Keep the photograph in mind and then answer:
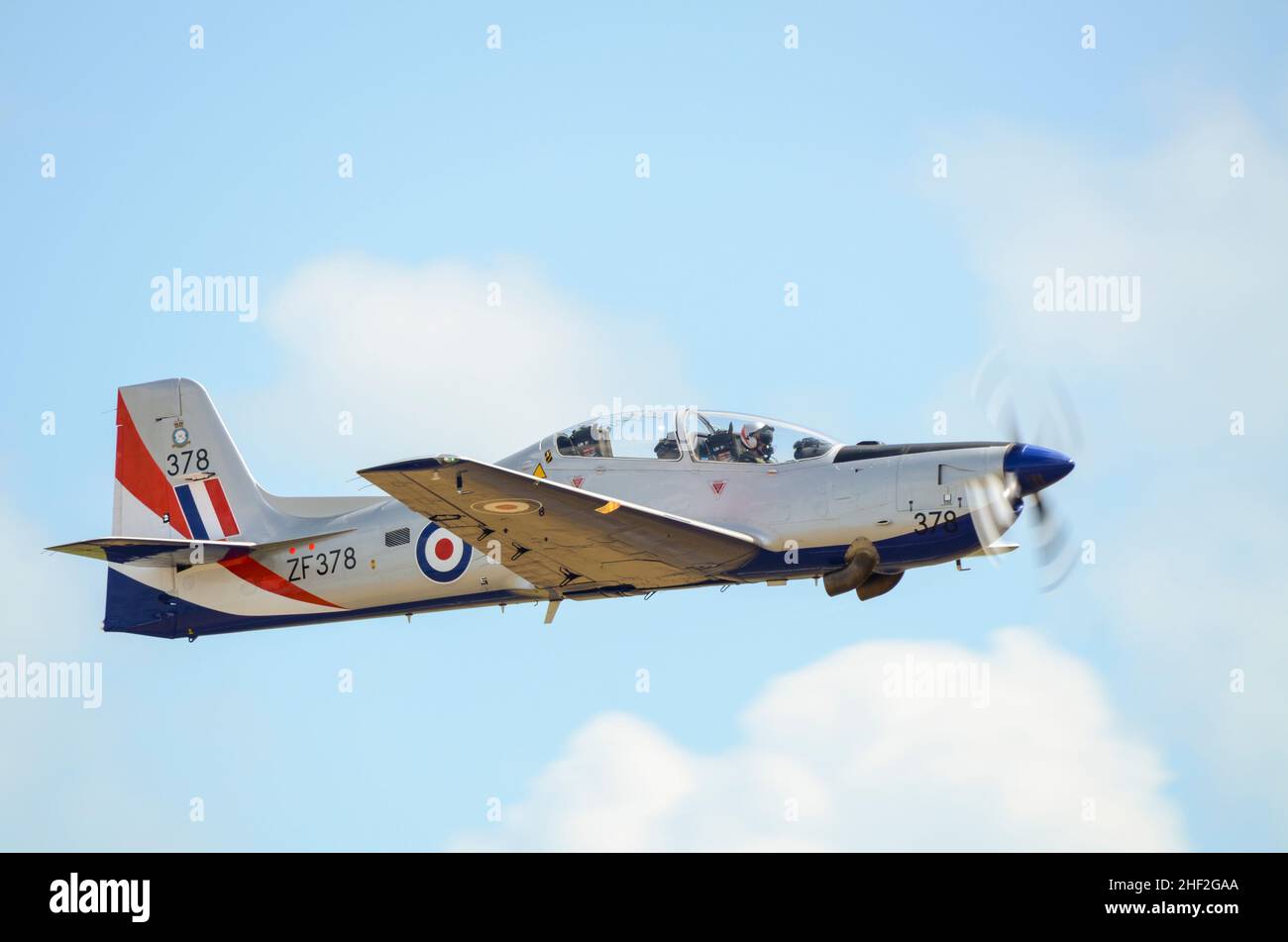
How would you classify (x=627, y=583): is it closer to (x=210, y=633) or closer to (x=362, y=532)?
(x=362, y=532)

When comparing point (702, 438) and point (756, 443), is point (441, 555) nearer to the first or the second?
point (702, 438)

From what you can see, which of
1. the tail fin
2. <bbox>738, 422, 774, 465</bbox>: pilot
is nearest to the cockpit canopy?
<bbox>738, 422, 774, 465</bbox>: pilot

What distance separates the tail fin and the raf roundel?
2.80 metres

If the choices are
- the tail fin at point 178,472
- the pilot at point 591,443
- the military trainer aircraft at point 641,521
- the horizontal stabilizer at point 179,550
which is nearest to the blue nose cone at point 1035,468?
the military trainer aircraft at point 641,521

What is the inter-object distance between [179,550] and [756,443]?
7482mm

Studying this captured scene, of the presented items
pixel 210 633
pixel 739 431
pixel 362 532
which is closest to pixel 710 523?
pixel 739 431

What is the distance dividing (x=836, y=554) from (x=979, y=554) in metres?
1.52

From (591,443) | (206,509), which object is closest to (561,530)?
(591,443)

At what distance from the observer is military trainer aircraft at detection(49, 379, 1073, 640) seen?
18.5 m

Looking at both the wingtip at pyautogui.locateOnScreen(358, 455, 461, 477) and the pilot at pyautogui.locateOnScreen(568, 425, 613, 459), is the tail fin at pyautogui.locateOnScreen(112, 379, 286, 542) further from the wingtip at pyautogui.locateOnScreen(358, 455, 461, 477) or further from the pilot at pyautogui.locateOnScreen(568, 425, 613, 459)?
the wingtip at pyautogui.locateOnScreen(358, 455, 461, 477)

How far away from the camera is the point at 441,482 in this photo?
17.4m

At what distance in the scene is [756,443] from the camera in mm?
19516

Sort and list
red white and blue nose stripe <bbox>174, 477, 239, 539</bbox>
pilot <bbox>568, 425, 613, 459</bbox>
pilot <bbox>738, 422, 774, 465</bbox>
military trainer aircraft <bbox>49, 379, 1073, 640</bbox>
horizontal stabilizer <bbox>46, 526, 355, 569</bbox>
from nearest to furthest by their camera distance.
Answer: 1. military trainer aircraft <bbox>49, 379, 1073, 640</bbox>
2. pilot <bbox>738, 422, 774, 465</bbox>
3. pilot <bbox>568, 425, 613, 459</bbox>
4. horizontal stabilizer <bbox>46, 526, 355, 569</bbox>
5. red white and blue nose stripe <bbox>174, 477, 239, 539</bbox>

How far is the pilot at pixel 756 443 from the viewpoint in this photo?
19469mm
